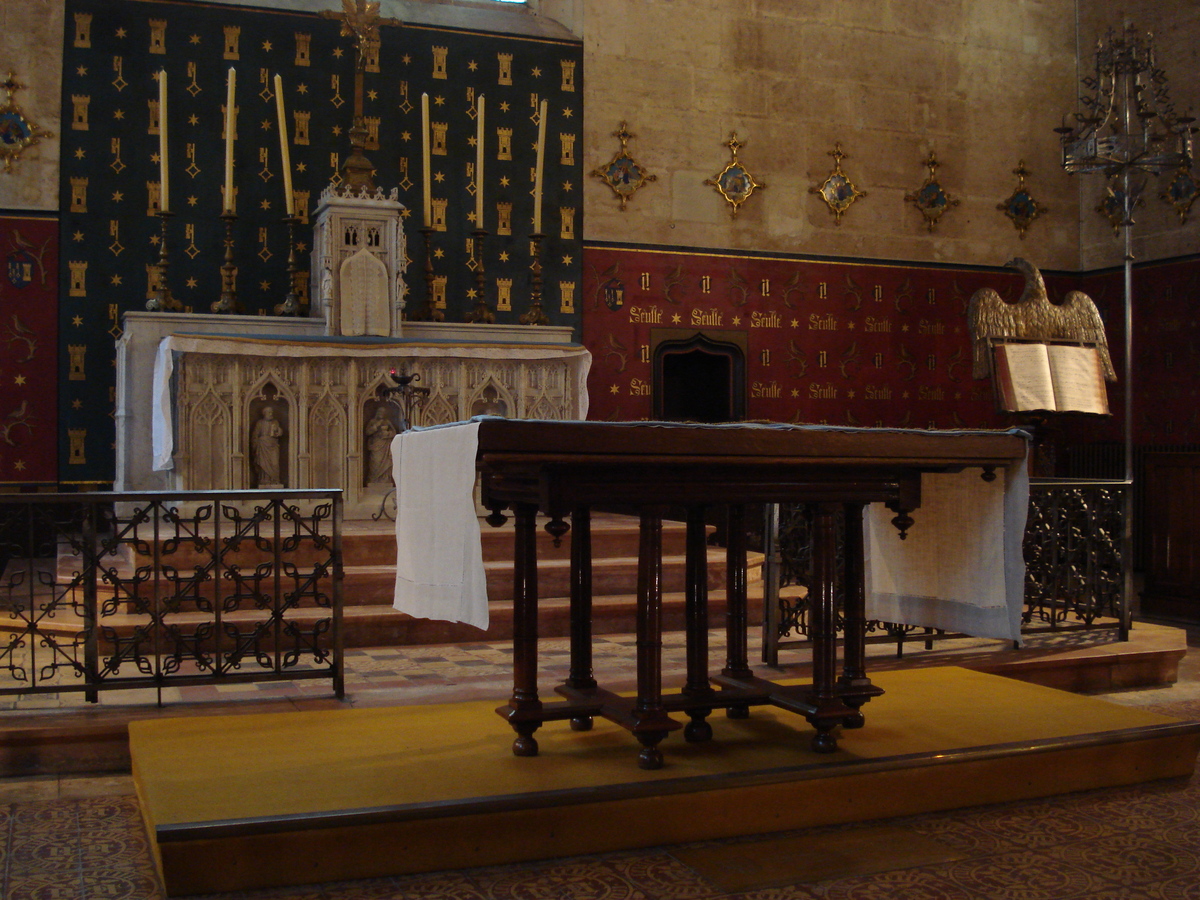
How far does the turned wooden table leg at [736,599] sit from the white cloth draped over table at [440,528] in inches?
36.4

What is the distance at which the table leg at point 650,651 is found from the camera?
10.0 feet

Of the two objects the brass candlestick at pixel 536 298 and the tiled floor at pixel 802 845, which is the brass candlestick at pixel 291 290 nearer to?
the brass candlestick at pixel 536 298

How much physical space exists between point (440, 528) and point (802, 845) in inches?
50.7

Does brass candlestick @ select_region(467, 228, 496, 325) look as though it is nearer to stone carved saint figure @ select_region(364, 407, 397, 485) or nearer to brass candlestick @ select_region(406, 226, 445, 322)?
brass candlestick @ select_region(406, 226, 445, 322)

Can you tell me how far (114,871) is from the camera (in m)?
2.78

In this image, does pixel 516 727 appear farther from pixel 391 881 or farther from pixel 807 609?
pixel 807 609

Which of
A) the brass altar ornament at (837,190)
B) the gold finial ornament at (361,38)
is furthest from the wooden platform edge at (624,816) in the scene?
the brass altar ornament at (837,190)

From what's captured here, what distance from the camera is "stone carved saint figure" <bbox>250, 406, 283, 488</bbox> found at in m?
7.20

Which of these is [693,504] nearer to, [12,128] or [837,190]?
[12,128]

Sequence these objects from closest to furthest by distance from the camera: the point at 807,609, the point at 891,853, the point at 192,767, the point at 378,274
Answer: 1. the point at 891,853
2. the point at 192,767
3. the point at 807,609
4. the point at 378,274

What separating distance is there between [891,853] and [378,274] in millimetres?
→ 5739

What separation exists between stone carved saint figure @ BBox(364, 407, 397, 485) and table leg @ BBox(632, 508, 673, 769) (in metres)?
4.61

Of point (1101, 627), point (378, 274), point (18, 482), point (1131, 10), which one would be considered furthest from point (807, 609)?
point (1131, 10)

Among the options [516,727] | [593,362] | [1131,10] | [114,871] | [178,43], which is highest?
[1131,10]
